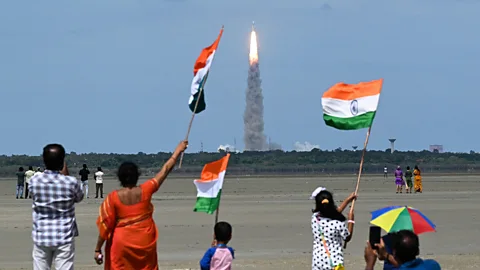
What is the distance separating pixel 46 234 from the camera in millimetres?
9586

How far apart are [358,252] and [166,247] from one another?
140 inches

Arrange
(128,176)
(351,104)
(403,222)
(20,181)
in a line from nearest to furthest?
(403,222), (128,176), (351,104), (20,181)

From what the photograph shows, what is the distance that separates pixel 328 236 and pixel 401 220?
145 cm

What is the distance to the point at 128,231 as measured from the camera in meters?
9.62

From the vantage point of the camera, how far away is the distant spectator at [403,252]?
780 centimetres

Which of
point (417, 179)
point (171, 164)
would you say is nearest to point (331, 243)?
point (171, 164)

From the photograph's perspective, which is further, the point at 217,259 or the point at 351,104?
the point at 351,104

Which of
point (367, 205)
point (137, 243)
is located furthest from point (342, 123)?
point (367, 205)

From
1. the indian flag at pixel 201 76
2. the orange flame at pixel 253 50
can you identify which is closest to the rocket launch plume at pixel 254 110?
the orange flame at pixel 253 50

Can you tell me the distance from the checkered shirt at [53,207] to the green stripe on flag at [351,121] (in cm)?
300

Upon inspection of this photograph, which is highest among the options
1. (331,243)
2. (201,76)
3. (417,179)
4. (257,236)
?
(201,76)

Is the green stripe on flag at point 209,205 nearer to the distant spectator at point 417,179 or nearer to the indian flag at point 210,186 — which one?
the indian flag at point 210,186

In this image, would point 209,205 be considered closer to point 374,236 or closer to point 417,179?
point 374,236

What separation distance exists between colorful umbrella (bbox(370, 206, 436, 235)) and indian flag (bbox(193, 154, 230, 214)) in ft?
7.45
